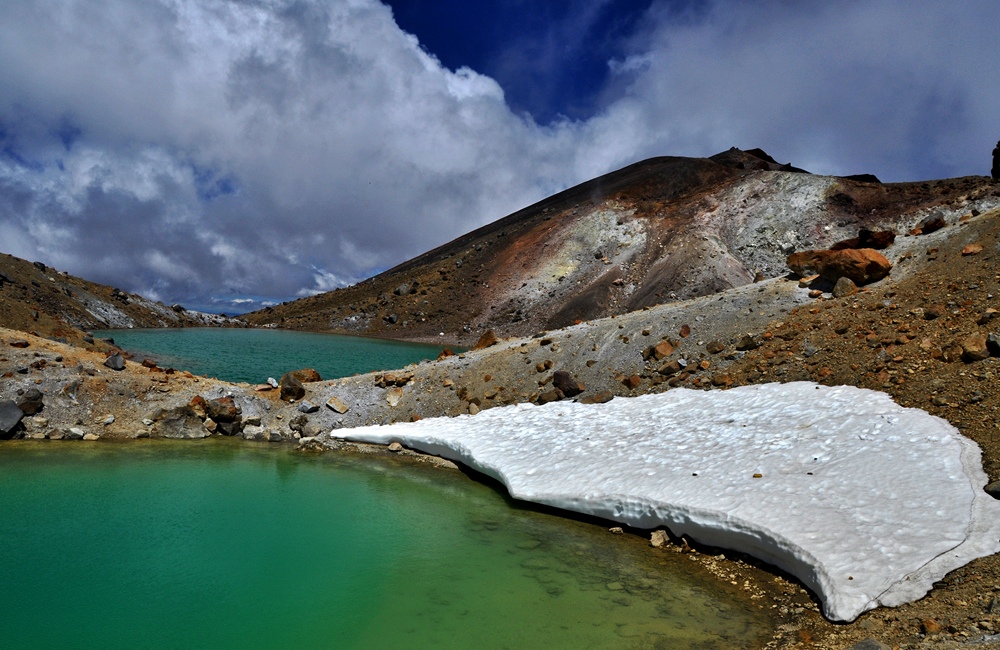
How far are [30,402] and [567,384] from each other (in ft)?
59.2

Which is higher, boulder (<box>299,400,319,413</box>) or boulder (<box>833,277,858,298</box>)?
boulder (<box>833,277,858,298</box>)

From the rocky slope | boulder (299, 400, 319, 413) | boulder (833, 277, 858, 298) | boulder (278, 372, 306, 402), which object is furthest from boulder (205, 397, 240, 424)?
the rocky slope

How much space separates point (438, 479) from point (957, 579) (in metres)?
12.4

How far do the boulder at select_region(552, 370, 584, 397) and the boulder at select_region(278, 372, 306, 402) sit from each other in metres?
9.63

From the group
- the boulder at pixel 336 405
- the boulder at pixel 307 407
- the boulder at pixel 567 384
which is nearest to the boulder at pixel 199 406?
the boulder at pixel 307 407

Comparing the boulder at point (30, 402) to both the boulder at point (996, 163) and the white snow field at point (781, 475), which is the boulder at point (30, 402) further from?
the boulder at point (996, 163)

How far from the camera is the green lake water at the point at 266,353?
3769 cm

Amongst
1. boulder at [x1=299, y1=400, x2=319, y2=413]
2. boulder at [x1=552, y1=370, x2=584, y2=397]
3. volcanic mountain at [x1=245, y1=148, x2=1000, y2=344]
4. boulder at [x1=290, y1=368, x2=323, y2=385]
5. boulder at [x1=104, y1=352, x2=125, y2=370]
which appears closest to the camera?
boulder at [x1=552, y1=370, x2=584, y2=397]

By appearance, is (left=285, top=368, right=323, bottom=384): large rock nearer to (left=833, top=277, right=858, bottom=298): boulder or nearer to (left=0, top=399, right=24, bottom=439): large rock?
(left=0, top=399, right=24, bottom=439): large rock

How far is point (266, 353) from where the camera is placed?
155ft

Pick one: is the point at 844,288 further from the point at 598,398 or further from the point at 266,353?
the point at 266,353

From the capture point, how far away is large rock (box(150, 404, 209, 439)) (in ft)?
70.6

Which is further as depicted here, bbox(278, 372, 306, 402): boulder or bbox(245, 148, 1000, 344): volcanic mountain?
bbox(245, 148, 1000, 344): volcanic mountain

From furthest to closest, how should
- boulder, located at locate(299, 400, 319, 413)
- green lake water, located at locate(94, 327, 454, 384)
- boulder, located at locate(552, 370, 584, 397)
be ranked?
green lake water, located at locate(94, 327, 454, 384) → boulder, located at locate(299, 400, 319, 413) → boulder, located at locate(552, 370, 584, 397)
